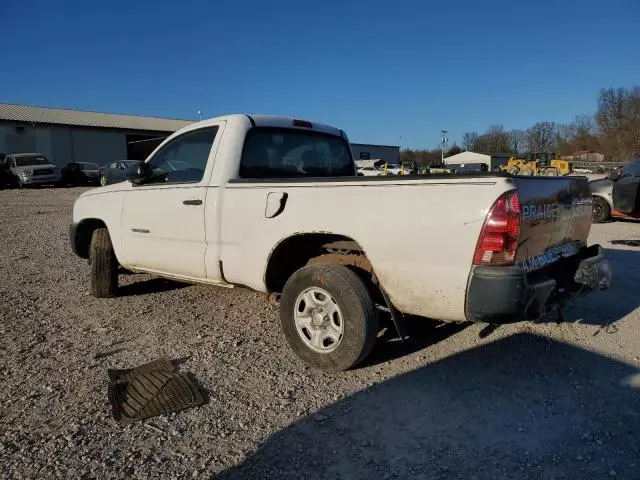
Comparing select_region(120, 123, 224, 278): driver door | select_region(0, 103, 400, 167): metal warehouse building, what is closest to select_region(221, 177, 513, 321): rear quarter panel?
select_region(120, 123, 224, 278): driver door

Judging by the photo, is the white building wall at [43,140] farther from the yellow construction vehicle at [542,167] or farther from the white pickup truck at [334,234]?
the white pickup truck at [334,234]

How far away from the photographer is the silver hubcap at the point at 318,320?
3.48 meters

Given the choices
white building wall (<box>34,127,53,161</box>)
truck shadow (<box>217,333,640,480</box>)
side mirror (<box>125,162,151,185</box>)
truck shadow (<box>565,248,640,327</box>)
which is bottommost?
truck shadow (<box>217,333,640,480</box>)

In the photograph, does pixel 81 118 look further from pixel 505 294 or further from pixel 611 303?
pixel 505 294

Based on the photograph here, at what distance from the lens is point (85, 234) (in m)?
5.71

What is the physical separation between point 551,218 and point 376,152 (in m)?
66.6

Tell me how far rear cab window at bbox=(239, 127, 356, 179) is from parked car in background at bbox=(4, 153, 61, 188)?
2573 centimetres

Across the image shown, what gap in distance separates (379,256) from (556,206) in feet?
4.25

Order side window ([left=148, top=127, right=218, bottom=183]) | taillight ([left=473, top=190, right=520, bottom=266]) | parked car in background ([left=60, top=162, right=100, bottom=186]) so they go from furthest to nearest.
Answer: parked car in background ([left=60, top=162, right=100, bottom=186]) < side window ([left=148, top=127, right=218, bottom=183]) < taillight ([left=473, top=190, right=520, bottom=266])

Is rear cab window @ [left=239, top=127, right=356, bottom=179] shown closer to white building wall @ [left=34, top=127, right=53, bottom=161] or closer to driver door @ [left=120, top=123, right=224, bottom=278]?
driver door @ [left=120, top=123, right=224, bottom=278]

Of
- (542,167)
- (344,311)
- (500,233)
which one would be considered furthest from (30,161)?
(542,167)

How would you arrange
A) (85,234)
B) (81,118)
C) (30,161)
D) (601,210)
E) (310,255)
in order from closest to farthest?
(310,255)
(85,234)
(601,210)
(30,161)
(81,118)

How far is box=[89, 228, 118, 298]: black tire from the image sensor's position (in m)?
5.23

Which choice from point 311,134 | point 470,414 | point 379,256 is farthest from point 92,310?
point 470,414
